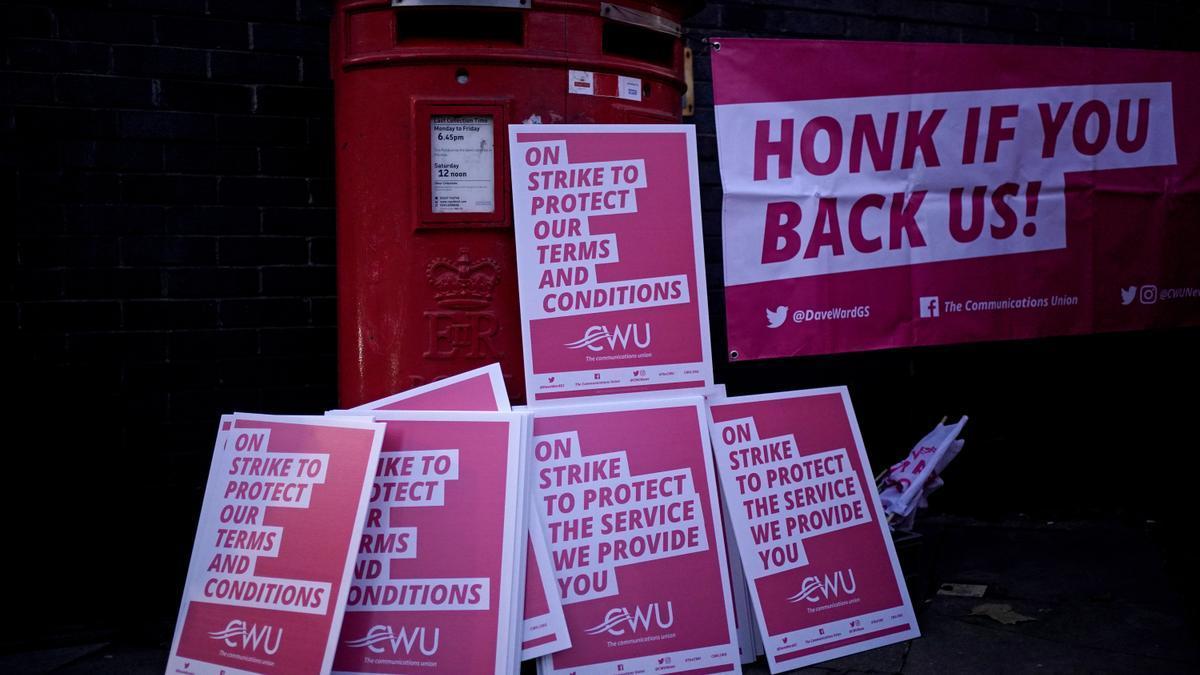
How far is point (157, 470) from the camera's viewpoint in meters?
4.00

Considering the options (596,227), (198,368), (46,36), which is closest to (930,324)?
(596,227)

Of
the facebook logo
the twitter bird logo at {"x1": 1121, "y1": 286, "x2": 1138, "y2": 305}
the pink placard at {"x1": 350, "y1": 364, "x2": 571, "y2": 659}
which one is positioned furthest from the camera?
the twitter bird logo at {"x1": 1121, "y1": 286, "x2": 1138, "y2": 305}

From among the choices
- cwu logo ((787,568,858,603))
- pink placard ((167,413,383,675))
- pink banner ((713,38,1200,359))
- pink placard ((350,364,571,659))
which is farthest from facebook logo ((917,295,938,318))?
pink placard ((167,413,383,675))

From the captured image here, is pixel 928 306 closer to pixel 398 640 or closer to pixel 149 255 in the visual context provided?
pixel 398 640

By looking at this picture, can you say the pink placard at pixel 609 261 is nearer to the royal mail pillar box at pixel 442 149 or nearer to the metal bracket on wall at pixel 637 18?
the royal mail pillar box at pixel 442 149

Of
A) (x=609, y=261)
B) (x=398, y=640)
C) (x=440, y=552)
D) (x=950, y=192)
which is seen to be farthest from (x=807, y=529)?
(x=950, y=192)

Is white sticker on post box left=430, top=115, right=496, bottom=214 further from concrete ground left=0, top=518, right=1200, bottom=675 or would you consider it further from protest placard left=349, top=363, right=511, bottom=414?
concrete ground left=0, top=518, right=1200, bottom=675

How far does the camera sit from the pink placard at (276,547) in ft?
9.34

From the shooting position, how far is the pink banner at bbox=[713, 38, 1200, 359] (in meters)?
4.34

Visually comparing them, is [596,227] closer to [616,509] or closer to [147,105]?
[616,509]

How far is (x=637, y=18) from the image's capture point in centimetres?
319

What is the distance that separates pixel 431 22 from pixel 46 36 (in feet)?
5.52

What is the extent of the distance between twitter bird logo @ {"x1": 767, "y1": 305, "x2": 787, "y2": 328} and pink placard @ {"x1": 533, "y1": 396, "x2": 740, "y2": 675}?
111 cm

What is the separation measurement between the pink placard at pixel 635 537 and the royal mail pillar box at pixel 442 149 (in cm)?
37
